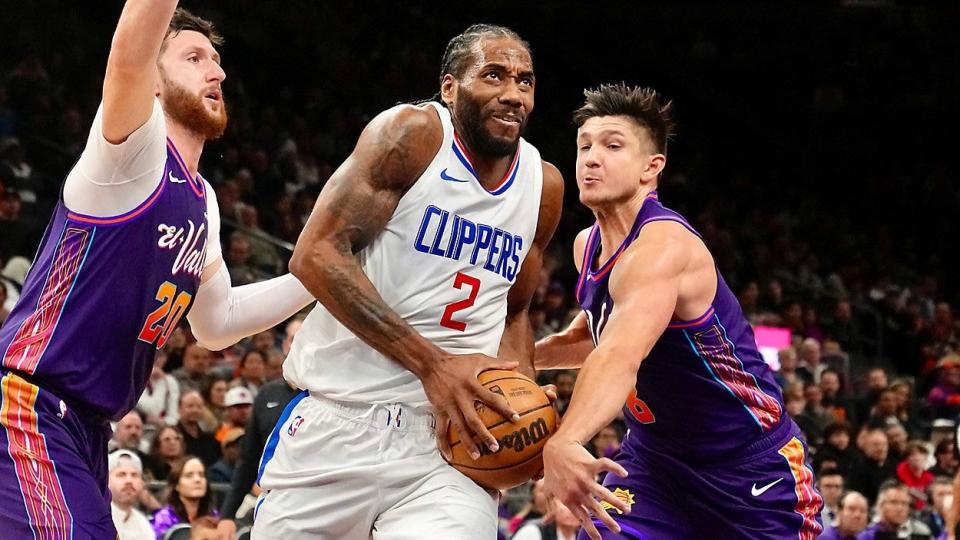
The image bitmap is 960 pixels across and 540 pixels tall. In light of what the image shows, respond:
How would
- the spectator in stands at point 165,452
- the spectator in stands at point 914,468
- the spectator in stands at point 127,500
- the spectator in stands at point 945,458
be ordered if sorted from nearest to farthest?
the spectator in stands at point 127,500, the spectator in stands at point 165,452, the spectator in stands at point 914,468, the spectator in stands at point 945,458

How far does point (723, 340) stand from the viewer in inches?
171

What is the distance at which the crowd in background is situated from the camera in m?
10.1

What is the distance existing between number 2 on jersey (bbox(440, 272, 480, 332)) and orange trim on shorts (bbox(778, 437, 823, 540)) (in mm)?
1288

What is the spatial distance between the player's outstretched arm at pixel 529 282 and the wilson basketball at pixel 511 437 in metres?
0.37

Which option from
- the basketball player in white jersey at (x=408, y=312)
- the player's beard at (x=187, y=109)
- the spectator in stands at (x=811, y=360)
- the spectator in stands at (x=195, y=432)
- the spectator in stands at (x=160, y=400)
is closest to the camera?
the basketball player in white jersey at (x=408, y=312)

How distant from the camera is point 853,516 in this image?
9312 millimetres

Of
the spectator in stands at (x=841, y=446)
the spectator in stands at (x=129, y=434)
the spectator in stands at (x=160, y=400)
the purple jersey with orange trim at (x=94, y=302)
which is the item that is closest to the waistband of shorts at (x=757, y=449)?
the purple jersey with orange trim at (x=94, y=302)

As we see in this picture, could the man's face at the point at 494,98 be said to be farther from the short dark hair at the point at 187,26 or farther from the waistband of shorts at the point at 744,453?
the waistband of shorts at the point at 744,453

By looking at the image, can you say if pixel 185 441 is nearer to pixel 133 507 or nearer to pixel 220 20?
pixel 133 507

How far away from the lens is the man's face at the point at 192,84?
397cm

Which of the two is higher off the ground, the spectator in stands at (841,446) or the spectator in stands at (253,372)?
the spectator in stands at (841,446)

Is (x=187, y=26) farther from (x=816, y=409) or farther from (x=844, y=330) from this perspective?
(x=844, y=330)

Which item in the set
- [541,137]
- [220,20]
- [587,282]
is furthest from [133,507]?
[541,137]

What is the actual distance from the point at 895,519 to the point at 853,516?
0.46 m
